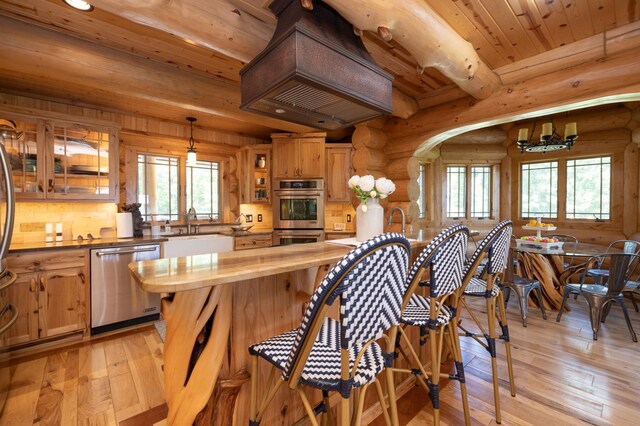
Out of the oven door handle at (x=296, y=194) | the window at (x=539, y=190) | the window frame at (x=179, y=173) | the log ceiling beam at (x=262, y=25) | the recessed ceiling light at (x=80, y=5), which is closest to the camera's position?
the log ceiling beam at (x=262, y=25)

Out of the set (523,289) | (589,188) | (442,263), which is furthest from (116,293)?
(589,188)

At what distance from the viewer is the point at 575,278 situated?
4.65m

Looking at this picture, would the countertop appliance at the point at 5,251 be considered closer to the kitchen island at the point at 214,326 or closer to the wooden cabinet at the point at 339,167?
the kitchen island at the point at 214,326

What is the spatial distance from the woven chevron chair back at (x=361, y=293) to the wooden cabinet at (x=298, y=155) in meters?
3.58

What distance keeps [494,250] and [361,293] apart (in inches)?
50.1

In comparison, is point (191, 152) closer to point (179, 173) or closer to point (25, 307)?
A: point (179, 173)

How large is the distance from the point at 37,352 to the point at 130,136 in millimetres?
2760

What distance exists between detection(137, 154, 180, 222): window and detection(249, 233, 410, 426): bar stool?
12.8ft

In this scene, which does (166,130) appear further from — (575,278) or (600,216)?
(600,216)

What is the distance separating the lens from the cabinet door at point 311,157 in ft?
14.8

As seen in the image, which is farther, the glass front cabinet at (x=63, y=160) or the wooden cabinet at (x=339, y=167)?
the wooden cabinet at (x=339, y=167)

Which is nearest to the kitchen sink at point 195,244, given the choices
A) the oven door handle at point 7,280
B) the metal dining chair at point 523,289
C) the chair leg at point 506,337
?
the oven door handle at point 7,280

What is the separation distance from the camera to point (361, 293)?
935 mm

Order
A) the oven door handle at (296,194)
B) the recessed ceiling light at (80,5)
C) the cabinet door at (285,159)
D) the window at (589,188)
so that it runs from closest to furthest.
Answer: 1. the recessed ceiling light at (80,5)
2. the oven door handle at (296,194)
3. the cabinet door at (285,159)
4. the window at (589,188)
